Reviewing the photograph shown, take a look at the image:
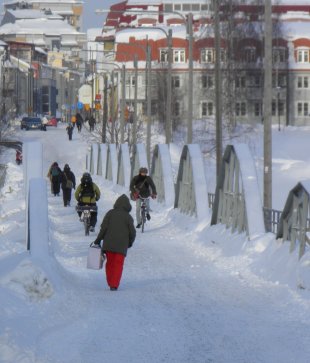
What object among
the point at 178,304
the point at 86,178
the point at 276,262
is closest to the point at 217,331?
the point at 178,304

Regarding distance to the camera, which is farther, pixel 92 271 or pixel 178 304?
pixel 92 271

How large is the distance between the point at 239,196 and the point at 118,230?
751 cm

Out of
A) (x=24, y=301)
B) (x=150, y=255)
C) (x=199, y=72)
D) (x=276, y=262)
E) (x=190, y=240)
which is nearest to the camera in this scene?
(x=24, y=301)

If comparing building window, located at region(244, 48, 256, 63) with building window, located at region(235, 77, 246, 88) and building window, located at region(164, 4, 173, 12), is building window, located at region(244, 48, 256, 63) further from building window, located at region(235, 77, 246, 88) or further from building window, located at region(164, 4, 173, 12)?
building window, located at region(164, 4, 173, 12)

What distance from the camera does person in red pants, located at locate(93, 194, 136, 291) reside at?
52.2 ft

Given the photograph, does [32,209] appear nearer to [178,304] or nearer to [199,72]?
[178,304]

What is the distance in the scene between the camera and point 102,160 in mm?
69375

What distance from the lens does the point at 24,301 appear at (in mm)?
13148

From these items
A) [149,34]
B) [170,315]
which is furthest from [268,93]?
[149,34]

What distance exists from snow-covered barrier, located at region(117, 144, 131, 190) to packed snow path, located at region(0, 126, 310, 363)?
30.7m

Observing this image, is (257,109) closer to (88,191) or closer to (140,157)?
(140,157)

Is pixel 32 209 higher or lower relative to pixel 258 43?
lower

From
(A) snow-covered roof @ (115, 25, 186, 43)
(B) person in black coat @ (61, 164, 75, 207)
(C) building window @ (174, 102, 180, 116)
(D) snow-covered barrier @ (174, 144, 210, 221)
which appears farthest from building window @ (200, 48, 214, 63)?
(D) snow-covered barrier @ (174, 144, 210, 221)

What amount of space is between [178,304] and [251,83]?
304ft
